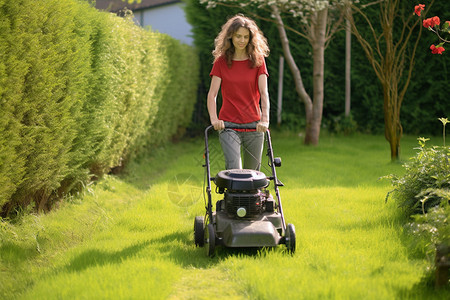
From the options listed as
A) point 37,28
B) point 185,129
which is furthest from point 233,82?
point 185,129

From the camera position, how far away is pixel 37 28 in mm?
4844

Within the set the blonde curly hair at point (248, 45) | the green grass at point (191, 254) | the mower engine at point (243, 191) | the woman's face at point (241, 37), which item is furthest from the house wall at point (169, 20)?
the mower engine at point (243, 191)

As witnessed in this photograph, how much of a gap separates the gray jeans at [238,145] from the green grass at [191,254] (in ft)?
2.53

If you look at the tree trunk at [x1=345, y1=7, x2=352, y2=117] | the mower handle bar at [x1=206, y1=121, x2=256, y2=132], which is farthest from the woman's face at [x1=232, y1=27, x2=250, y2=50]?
the tree trunk at [x1=345, y1=7, x2=352, y2=117]

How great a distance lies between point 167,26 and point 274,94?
35.9 ft

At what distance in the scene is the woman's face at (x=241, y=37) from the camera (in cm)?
450

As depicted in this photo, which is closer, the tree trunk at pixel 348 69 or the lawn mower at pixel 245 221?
the lawn mower at pixel 245 221

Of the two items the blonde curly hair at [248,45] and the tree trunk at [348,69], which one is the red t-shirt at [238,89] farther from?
the tree trunk at [348,69]

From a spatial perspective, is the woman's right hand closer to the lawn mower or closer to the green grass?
the lawn mower

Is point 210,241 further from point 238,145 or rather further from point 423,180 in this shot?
point 423,180

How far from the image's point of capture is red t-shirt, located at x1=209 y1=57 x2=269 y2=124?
15.2 ft

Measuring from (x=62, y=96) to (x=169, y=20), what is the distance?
19.3 m

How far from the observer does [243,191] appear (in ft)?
13.8

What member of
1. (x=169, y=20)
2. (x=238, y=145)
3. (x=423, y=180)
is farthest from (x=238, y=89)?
(x=169, y=20)
